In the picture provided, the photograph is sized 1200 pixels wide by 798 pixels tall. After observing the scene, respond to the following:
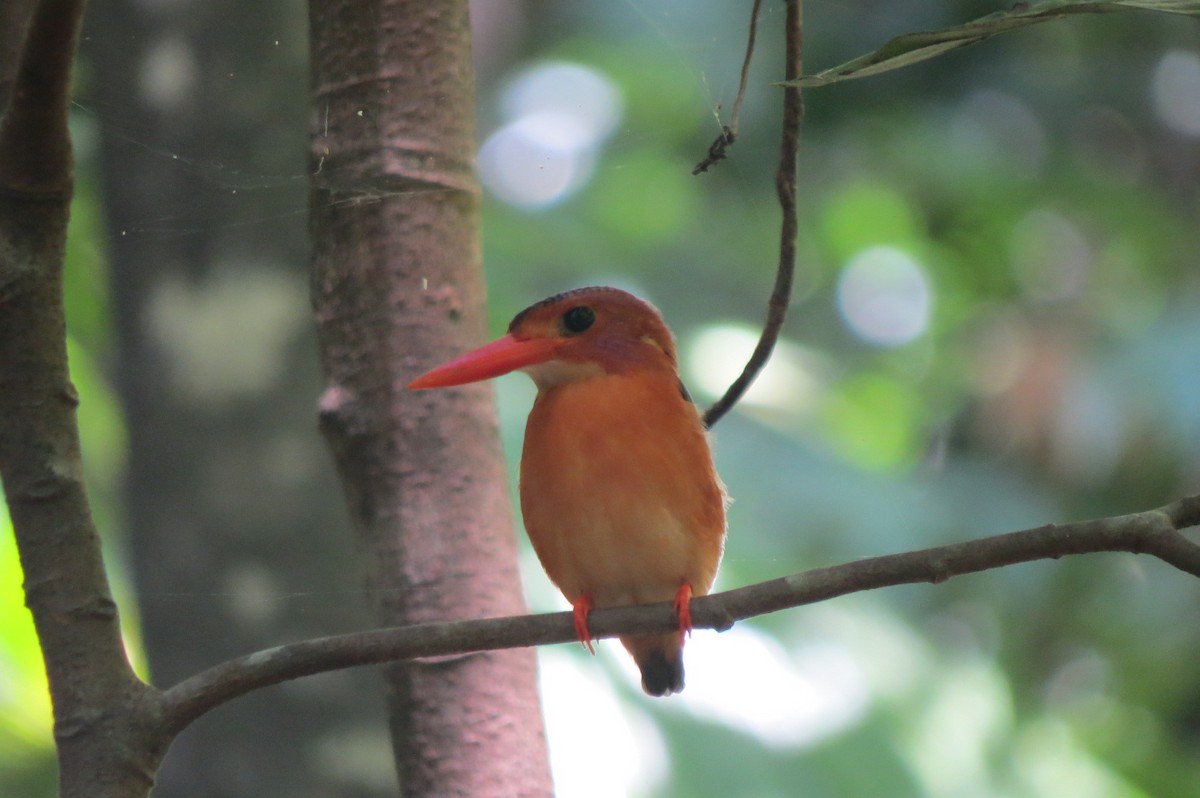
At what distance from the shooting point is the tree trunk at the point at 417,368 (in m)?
1.74

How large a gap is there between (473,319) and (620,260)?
281 centimetres

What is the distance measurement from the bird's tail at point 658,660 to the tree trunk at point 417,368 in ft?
0.73

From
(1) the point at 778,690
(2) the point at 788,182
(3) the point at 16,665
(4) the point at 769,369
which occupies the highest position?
(2) the point at 788,182

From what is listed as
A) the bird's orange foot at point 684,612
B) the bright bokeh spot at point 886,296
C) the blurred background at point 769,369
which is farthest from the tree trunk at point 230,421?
the bright bokeh spot at point 886,296

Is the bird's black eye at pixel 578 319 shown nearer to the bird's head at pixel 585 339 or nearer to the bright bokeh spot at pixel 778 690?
the bird's head at pixel 585 339

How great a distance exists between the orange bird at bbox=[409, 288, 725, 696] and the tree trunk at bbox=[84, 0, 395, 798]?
37 cm

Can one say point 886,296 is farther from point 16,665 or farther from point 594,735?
point 16,665

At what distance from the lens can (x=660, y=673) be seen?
2.01 m

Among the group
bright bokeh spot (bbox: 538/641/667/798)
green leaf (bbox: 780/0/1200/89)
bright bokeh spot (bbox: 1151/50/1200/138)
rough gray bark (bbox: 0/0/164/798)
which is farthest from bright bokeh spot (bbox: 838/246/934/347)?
rough gray bark (bbox: 0/0/164/798)

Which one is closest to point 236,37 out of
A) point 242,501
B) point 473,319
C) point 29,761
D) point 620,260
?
point 473,319

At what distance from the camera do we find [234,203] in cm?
178

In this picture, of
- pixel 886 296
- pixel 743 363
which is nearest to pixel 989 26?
pixel 743 363

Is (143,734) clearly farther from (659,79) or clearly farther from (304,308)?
(659,79)

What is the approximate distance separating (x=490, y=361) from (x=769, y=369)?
3059mm
